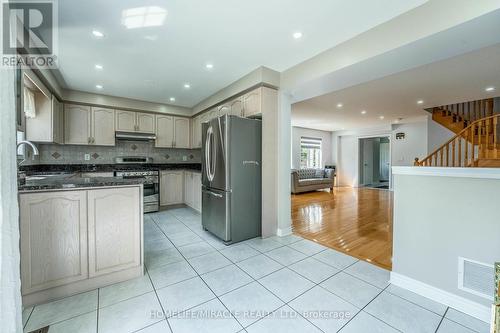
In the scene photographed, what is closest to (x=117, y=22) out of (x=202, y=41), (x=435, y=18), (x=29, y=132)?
(x=202, y=41)

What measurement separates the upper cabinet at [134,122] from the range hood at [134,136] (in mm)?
102

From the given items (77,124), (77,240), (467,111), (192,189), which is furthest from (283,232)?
(467,111)

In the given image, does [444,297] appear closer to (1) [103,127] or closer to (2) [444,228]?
(2) [444,228]

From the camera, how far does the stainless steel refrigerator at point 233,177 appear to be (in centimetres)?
285

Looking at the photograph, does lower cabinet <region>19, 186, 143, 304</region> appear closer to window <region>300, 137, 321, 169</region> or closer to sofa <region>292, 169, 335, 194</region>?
sofa <region>292, 169, 335, 194</region>

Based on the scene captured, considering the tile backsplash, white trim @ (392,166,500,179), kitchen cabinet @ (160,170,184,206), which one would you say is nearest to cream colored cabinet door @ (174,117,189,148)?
the tile backsplash

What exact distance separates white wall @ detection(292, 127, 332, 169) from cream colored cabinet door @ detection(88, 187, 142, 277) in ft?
23.1

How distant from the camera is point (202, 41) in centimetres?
239

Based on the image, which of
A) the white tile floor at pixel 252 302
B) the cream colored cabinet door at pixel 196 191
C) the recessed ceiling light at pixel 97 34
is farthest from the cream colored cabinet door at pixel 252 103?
the white tile floor at pixel 252 302

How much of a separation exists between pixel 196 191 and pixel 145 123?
1947 mm

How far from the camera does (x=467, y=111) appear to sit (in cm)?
580

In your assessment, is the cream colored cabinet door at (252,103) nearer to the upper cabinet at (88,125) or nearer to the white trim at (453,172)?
the white trim at (453,172)

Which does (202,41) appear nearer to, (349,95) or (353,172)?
(349,95)

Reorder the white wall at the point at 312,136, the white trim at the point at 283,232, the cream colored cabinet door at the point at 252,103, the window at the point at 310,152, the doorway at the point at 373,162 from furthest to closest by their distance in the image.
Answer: the doorway at the point at 373,162 → the window at the point at 310,152 → the white wall at the point at 312,136 → the white trim at the point at 283,232 → the cream colored cabinet door at the point at 252,103
